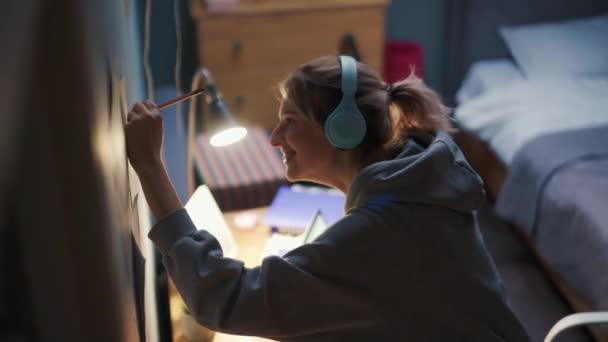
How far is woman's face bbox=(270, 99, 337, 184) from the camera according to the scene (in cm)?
118

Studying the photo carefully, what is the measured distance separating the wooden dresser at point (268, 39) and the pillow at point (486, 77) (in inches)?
19.9

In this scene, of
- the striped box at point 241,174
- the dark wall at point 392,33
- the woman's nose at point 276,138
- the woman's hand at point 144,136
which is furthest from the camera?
the dark wall at point 392,33

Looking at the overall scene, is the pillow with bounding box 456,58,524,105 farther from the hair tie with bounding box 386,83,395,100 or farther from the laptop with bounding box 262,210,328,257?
the hair tie with bounding box 386,83,395,100

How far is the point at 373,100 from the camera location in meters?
1.17

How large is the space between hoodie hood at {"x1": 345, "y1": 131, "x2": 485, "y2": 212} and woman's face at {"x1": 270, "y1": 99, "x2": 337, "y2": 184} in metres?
0.09

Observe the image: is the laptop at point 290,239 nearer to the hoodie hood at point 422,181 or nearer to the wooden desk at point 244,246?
the wooden desk at point 244,246

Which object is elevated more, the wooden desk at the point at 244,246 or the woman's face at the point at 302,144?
the woman's face at the point at 302,144

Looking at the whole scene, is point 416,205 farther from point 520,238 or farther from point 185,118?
point 185,118

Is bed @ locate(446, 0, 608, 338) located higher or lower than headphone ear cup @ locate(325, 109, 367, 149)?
lower

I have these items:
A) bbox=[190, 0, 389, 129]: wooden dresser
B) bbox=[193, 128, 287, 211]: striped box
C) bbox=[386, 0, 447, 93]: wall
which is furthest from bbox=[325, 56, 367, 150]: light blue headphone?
bbox=[386, 0, 447, 93]: wall

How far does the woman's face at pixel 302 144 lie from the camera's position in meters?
1.18

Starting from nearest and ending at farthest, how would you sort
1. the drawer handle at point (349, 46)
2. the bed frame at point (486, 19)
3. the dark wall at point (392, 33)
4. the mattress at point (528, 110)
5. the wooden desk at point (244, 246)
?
the wooden desk at point (244, 246)
the mattress at point (528, 110)
the drawer handle at point (349, 46)
the dark wall at point (392, 33)
the bed frame at point (486, 19)

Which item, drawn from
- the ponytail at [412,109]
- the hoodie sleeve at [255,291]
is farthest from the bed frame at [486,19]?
the hoodie sleeve at [255,291]

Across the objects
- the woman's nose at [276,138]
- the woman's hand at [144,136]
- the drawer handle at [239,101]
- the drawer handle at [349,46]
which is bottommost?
the drawer handle at [239,101]
